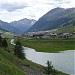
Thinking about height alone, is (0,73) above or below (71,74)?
above

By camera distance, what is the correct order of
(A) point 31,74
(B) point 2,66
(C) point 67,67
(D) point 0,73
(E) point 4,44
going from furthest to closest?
(E) point 4,44, (C) point 67,67, (A) point 31,74, (B) point 2,66, (D) point 0,73

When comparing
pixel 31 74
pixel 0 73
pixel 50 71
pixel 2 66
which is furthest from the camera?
pixel 50 71

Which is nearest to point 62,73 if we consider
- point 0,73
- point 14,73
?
point 14,73

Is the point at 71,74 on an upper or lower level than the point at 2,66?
lower

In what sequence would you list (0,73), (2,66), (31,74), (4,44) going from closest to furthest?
(0,73)
(2,66)
(31,74)
(4,44)

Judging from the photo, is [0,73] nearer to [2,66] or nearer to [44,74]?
[2,66]

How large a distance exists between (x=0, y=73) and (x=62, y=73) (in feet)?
140

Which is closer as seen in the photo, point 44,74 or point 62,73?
point 44,74

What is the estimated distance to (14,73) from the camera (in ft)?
169

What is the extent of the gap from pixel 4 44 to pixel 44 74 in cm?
5031

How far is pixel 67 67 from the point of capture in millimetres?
100938

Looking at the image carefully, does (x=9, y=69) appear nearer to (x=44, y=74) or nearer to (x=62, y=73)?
(x=44, y=74)

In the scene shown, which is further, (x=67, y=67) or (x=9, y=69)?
(x=67, y=67)

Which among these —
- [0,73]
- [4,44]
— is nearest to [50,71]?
[0,73]
